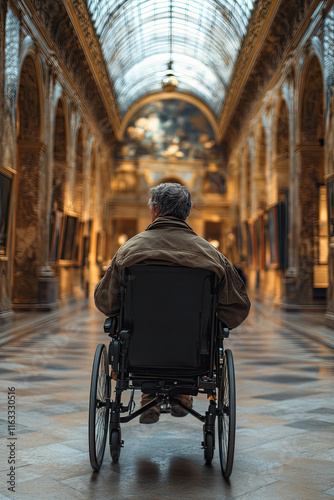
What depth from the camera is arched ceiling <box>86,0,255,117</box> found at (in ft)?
89.2

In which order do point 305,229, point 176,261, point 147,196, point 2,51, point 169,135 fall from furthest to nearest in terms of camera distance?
point 169,135 < point 147,196 < point 305,229 < point 2,51 < point 176,261

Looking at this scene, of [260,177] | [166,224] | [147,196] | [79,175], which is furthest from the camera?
[79,175]

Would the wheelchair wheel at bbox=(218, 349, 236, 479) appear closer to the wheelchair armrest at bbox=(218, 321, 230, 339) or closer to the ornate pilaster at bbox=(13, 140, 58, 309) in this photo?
the wheelchair armrest at bbox=(218, 321, 230, 339)

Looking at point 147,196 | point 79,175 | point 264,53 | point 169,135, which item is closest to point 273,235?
point 147,196

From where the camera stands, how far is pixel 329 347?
10.1 meters

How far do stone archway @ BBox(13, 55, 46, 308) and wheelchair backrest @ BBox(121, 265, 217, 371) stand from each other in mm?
13402

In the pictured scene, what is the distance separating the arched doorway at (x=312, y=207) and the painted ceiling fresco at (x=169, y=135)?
23.0 metres

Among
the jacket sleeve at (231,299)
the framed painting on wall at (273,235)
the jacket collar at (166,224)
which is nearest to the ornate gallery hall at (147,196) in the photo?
the framed painting on wall at (273,235)

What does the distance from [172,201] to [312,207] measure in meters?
13.7

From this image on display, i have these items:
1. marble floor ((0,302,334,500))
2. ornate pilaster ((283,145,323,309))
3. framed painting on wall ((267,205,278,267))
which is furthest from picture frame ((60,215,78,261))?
marble floor ((0,302,334,500))

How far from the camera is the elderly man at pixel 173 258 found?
3701 mm

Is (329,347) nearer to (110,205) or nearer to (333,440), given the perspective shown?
(333,440)

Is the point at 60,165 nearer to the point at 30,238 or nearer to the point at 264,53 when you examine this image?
the point at 30,238

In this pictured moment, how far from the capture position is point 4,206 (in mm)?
12570
